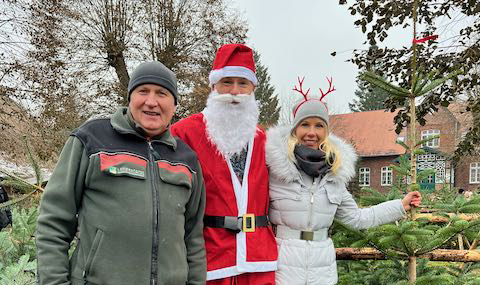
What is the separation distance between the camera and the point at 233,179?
273 centimetres

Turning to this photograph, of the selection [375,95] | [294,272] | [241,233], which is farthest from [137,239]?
[375,95]

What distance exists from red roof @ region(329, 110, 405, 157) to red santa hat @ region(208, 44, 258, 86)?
3287 cm

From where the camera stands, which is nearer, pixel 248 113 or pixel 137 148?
pixel 137 148

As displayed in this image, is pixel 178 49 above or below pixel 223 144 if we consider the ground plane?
above

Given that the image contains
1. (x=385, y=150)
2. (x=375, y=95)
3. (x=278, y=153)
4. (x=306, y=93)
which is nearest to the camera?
(x=278, y=153)

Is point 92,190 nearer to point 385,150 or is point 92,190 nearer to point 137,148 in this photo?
point 137,148

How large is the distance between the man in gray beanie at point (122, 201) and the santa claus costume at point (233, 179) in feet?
1.32

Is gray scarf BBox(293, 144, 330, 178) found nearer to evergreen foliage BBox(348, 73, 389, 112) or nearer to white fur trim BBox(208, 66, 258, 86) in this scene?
white fur trim BBox(208, 66, 258, 86)

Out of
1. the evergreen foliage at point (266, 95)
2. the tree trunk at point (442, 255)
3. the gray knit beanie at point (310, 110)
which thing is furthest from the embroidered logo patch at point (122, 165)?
the evergreen foliage at point (266, 95)

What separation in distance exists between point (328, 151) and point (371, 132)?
1495 inches

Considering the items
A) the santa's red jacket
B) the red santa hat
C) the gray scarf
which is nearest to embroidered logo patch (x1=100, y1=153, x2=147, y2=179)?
the santa's red jacket

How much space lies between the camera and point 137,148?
2.18 m

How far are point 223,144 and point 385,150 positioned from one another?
36.4 m

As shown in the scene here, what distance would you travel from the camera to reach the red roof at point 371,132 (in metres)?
37.0
